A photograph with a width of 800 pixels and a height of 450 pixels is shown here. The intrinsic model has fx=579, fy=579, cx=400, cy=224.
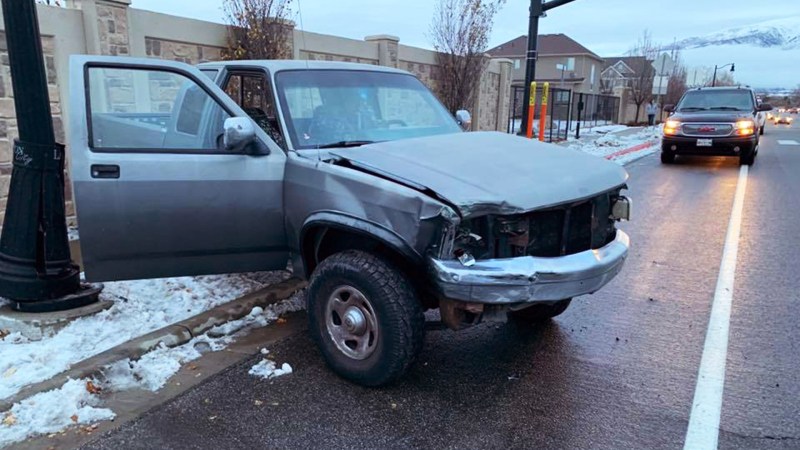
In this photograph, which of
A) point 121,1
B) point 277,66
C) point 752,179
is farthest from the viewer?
point 752,179

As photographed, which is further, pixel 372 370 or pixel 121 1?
pixel 121 1

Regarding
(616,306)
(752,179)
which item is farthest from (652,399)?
(752,179)

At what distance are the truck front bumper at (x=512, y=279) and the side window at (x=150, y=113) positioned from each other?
188cm

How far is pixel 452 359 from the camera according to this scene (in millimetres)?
4027

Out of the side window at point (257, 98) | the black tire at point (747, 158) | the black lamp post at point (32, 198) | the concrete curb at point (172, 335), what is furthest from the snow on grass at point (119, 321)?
the black tire at point (747, 158)

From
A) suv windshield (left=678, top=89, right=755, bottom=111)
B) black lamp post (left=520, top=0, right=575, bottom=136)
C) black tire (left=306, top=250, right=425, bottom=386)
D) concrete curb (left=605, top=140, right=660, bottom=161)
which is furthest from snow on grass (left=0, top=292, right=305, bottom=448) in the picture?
suv windshield (left=678, top=89, right=755, bottom=111)

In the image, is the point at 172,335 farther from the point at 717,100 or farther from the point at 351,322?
the point at 717,100

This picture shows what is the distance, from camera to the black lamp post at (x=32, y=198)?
3969mm

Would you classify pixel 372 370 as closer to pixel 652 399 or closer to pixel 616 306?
pixel 652 399

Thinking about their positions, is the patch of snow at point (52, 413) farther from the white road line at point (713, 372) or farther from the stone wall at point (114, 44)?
the white road line at point (713, 372)

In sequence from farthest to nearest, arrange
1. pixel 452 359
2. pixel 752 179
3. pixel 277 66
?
pixel 752 179, pixel 277 66, pixel 452 359

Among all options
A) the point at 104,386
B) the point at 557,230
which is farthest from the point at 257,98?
the point at 557,230

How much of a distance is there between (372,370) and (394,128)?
1.90m

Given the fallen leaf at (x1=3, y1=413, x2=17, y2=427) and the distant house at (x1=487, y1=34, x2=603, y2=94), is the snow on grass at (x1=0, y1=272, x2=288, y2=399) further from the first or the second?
the distant house at (x1=487, y1=34, x2=603, y2=94)
